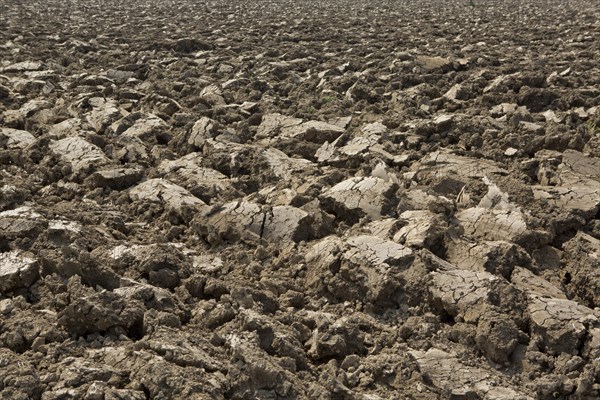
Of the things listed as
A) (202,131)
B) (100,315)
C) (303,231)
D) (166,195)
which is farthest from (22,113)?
(100,315)

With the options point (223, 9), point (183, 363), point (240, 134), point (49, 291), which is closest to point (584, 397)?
point (183, 363)

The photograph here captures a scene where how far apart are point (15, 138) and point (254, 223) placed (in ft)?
10.7

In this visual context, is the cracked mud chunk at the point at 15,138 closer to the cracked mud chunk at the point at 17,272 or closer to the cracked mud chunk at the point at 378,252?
the cracked mud chunk at the point at 17,272

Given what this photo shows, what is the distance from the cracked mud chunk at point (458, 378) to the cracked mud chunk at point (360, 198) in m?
1.72

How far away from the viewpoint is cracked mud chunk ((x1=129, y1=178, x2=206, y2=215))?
5750mm

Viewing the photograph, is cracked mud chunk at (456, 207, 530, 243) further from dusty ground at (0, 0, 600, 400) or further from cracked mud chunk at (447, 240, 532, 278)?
cracked mud chunk at (447, 240, 532, 278)

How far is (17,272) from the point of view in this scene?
4.45m

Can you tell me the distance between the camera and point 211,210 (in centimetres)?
555

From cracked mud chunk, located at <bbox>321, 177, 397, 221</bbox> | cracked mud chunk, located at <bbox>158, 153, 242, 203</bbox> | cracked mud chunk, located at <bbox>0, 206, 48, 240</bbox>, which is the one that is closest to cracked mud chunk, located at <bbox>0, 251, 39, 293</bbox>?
cracked mud chunk, located at <bbox>0, 206, 48, 240</bbox>

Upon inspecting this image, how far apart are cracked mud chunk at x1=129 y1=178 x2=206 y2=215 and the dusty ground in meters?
0.03

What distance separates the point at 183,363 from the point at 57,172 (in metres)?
3.41

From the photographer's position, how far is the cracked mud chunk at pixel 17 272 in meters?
4.39

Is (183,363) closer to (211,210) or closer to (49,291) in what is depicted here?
(49,291)

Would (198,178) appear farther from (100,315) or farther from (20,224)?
(100,315)
